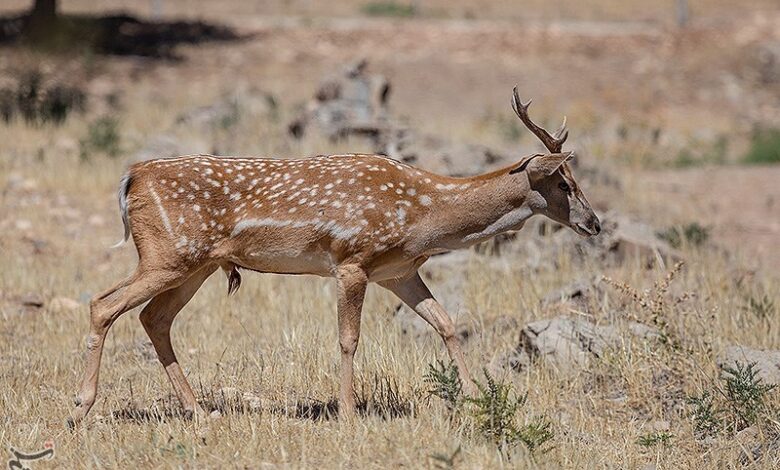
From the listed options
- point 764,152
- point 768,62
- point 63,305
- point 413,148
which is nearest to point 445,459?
point 63,305

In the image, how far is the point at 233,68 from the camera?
26.9m

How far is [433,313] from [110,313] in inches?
79.1

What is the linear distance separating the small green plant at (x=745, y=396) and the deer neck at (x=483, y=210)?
1.68 m

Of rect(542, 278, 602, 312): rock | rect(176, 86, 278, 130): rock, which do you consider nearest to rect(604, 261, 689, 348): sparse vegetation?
rect(542, 278, 602, 312): rock

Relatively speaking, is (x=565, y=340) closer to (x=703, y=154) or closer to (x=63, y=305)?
(x=63, y=305)

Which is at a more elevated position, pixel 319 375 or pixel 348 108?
pixel 319 375

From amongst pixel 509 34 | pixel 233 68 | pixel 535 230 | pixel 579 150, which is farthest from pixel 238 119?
pixel 509 34

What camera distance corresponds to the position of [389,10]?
36.0 metres

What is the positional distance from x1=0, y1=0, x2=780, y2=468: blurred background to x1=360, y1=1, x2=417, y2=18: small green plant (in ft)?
0.48

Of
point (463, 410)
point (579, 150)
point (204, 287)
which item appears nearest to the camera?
point (463, 410)

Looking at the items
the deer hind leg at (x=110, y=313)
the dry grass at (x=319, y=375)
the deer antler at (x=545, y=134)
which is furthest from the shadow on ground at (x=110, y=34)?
the deer antler at (x=545, y=134)

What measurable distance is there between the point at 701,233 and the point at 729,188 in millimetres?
4884

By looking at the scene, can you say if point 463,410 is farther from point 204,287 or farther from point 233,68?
point 233,68

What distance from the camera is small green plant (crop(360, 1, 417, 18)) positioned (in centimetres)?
3553
